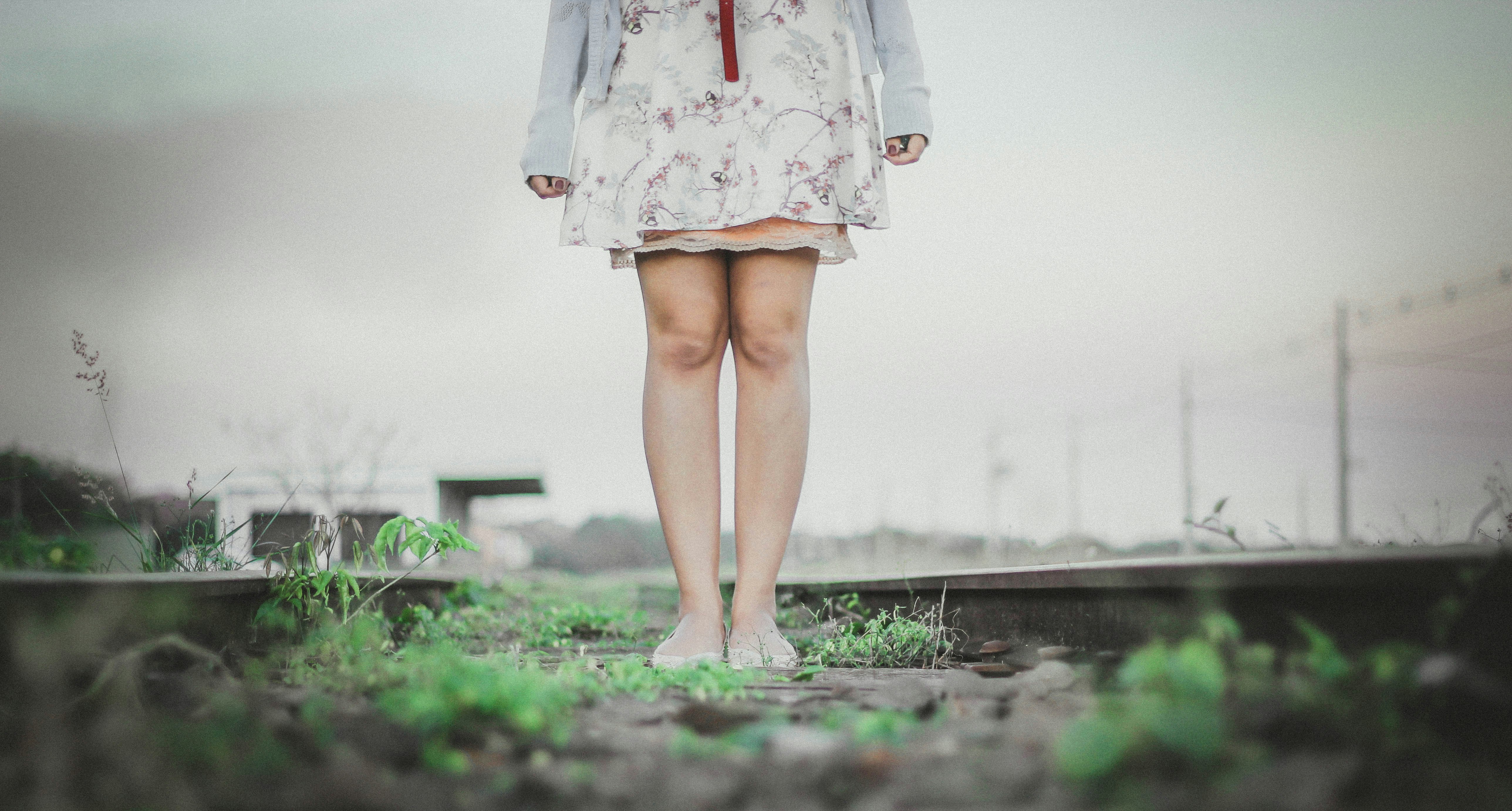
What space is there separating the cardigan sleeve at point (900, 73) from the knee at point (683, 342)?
2.18 ft

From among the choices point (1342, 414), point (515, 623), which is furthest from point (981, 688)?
point (1342, 414)

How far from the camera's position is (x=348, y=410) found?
3.97 m

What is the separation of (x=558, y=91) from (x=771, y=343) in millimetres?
833

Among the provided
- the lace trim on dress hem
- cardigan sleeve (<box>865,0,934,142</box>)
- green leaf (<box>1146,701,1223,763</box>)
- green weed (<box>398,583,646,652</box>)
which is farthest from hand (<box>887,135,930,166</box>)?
green leaf (<box>1146,701,1223,763</box>)

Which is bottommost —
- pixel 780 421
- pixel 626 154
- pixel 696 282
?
pixel 780 421

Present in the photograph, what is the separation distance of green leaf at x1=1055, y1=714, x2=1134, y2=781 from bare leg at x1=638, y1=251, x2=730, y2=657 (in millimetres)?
1400

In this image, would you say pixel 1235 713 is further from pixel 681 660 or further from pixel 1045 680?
pixel 681 660

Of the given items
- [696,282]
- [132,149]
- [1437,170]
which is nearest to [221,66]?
[132,149]

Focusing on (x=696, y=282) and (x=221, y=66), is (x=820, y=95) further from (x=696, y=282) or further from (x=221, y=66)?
(x=221, y=66)

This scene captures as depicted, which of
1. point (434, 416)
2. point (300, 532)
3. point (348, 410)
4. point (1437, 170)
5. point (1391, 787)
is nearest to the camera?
point (1391, 787)

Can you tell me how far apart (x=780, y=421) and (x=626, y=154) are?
740 millimetres

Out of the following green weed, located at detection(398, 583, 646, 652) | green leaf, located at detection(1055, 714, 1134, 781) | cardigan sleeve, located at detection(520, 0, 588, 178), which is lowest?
green weed, located at detection(398, 583, 646, 652)

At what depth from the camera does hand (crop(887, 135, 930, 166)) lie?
213cm

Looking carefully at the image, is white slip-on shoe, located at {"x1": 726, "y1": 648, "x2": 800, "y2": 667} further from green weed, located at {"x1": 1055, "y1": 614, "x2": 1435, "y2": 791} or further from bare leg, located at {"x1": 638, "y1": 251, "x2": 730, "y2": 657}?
green weed, located at {"x1": 1055, "y1": 614, "x2": 1435, "y2": 791}
